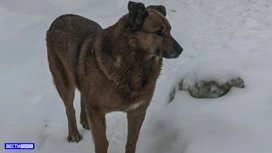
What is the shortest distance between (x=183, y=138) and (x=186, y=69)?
982 millimetres

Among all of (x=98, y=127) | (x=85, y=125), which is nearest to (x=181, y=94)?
(x=98, y=127)

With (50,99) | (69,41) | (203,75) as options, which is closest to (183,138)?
(203,75)

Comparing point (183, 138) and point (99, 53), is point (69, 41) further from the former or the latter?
point (183, 138)

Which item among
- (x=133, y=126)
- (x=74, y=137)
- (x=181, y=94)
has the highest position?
(x=181, y=94)

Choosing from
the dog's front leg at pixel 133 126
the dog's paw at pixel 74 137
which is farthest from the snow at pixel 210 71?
the dog's paw at pixel 74 137

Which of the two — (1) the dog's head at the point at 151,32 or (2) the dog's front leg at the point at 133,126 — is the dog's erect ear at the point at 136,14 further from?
(2) the dog's front leg at the point at 133,126

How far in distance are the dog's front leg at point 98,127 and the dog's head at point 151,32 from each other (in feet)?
2.81

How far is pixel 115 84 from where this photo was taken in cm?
383

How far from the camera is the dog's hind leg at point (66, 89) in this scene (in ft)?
15.5

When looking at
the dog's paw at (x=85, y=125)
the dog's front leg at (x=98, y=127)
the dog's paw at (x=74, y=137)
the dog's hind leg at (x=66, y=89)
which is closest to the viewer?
the dog's front leg at (x=98, y=127)

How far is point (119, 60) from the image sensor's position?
12.4 feet

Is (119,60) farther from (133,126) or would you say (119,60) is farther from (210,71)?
(210,71)

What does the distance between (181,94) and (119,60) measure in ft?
4.21

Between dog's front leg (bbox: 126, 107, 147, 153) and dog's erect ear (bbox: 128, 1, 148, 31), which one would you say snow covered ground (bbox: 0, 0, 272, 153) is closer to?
dog's front leg (bbox: 126, 107, 147, 153)
